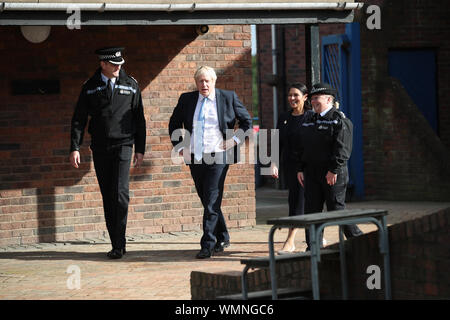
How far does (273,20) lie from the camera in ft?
35.4

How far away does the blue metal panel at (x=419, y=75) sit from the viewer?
16375 millimetres

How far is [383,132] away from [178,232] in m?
5.16

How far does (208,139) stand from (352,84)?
6.69 m

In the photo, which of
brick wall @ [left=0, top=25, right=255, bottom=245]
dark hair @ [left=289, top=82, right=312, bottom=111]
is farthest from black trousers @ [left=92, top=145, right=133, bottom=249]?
dark hair @ [left=289, top=82, right=312, bottom=111]

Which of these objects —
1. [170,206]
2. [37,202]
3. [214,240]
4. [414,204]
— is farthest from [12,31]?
[414,204]

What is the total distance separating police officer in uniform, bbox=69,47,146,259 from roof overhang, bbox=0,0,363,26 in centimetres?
48

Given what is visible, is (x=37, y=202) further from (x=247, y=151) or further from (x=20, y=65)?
(x=247, y=151)

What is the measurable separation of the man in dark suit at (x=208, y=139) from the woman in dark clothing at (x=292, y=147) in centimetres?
47

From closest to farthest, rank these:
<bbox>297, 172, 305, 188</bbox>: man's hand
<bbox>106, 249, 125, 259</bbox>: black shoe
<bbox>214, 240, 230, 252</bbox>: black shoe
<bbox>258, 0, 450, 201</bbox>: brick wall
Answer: <bbox>297, 172, 305, 188</bbox>: man's hand
<bbox>106, 249, 125, 259</bbox>: black shoe
<bbox>214, 240, 230, 252</bbox>: black shoe
<bbox>258, 0, 450, 201</bbox>: brick wall

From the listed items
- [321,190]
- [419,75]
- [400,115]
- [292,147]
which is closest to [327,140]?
[321,190]

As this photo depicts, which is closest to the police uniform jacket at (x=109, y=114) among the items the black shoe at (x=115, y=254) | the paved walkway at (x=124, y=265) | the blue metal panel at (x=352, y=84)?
the black shoe at (x=115, y=254)

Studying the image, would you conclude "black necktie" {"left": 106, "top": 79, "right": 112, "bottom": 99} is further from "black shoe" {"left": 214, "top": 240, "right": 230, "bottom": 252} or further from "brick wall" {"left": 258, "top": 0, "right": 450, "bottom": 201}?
"brick wall" {"left": 258, "top": 0, "right": 450, "bottom": 201}

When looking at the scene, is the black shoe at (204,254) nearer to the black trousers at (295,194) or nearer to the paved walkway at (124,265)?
the paved walkway at (124,265)

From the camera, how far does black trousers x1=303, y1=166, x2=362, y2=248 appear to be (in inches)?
346
